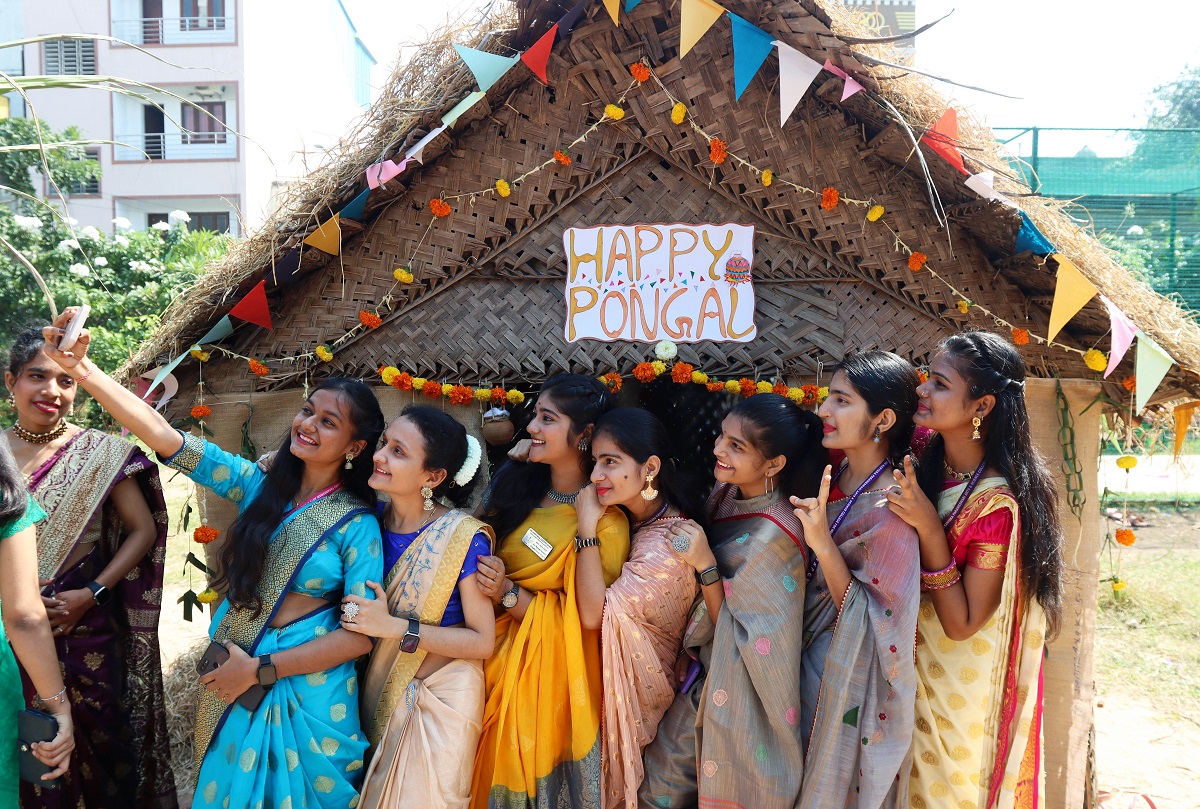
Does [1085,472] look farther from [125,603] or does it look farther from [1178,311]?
[125,603]

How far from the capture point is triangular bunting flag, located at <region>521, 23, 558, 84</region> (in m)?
→ 3.37

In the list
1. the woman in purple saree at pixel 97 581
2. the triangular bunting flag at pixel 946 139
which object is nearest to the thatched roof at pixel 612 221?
the triangular bunting flag at pixel 946 139

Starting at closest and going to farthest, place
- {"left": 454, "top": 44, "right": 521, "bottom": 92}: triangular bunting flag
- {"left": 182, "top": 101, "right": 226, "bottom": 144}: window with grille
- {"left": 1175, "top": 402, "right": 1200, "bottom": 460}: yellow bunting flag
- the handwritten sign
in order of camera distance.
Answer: {"left": 454, "top": 44, "right": 521, "bottom": 92}: triangular bunting flag, {"left": 1175, "top": 402, "right": 1200, "bottom": 460}: yellow bunting flag, the handwritten sign, {"left": 182, "top": 101, "right": 226, "bottom": 144}: window with grille

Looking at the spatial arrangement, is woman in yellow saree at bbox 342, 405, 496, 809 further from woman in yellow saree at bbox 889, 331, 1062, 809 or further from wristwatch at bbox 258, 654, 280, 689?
woman in yellow saree at bbox 889, 331, 1062, 809

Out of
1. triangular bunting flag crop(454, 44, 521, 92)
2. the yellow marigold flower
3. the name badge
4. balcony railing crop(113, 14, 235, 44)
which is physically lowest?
the name badge

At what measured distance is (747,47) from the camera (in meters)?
3.29

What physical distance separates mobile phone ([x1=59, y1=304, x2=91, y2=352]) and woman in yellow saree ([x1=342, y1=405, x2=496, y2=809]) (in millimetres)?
1031

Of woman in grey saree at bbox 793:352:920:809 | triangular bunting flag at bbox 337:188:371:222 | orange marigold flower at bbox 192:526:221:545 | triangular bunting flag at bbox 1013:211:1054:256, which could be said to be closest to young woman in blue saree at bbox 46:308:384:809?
orange marigold flower at bbox 192:526:221:545

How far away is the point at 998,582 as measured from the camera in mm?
2756

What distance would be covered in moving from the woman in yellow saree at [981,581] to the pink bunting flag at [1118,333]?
51 cm

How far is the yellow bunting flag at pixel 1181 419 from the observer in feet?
11.1

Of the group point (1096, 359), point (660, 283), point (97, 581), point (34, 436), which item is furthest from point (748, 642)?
point (34, 436)

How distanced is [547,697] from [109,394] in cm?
184

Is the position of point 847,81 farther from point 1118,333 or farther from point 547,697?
point 547,697
